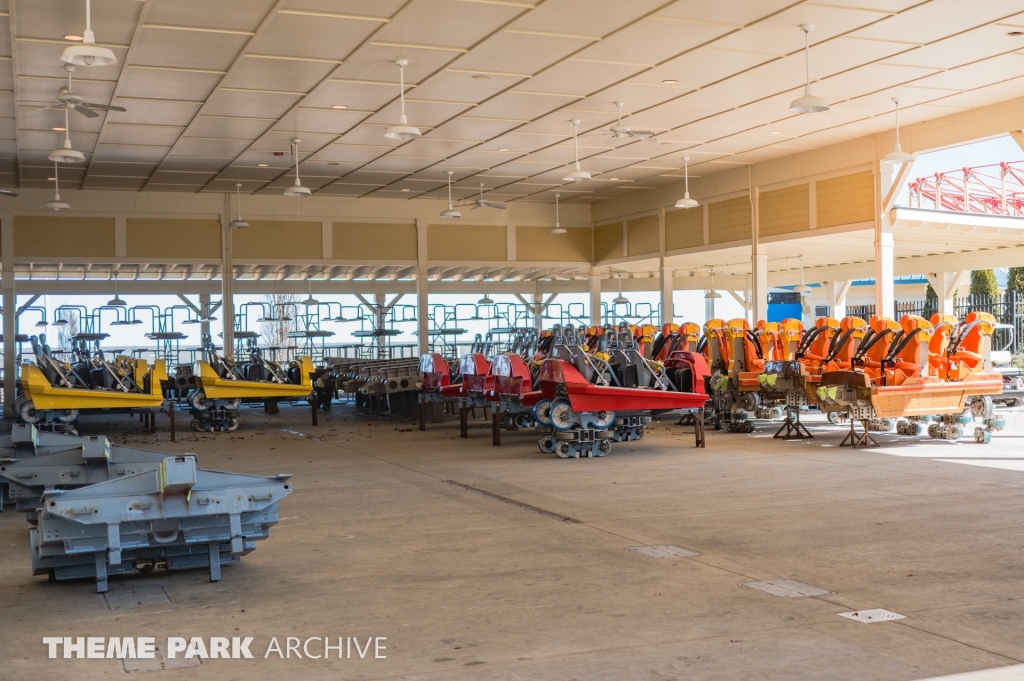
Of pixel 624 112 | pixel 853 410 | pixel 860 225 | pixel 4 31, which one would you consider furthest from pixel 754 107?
pixel 4 31

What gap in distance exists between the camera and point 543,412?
522 inches

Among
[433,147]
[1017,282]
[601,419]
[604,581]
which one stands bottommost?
[604,581]

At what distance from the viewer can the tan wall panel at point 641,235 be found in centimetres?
2350

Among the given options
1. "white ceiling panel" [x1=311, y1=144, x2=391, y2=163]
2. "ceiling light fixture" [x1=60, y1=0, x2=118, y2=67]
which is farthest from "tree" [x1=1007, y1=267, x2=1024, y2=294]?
"ceiling light fixture" [x1=60, y1=0, x2=118, y2=67]

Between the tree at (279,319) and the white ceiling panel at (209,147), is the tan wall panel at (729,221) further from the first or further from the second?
the tree at (279,319)

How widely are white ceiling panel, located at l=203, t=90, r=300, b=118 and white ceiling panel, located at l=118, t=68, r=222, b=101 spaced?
0.77 feet

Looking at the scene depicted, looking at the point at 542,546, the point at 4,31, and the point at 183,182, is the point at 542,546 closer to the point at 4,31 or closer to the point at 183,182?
the point at 4,31

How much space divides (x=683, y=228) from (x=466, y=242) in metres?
5.33

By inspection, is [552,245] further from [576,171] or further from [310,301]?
[576,171]

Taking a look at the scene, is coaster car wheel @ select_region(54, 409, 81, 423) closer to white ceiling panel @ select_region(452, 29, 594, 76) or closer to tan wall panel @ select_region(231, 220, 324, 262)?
tan wall panel @ select_region(231, 220, 324, 262)

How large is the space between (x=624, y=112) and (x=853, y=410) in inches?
214

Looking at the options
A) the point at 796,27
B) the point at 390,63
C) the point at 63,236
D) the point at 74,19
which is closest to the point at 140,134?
the point at 390,63

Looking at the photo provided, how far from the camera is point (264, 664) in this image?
457 centimetres

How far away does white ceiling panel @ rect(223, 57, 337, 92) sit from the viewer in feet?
39.9
